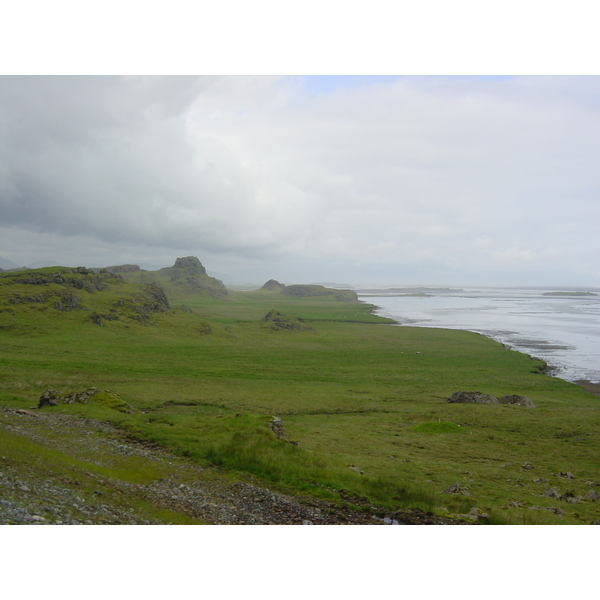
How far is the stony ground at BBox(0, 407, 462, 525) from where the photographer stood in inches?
595

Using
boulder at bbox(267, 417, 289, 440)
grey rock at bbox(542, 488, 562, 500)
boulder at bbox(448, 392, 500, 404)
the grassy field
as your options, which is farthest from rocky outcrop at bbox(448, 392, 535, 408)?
boulder at bbox(267, 417, 289, 440)

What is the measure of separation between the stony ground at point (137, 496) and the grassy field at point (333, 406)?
1681 millimetres

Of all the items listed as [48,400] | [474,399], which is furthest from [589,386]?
[48,400]

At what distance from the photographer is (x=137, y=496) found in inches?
719

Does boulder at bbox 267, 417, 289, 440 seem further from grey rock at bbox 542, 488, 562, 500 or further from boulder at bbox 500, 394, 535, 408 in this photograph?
boulder at bbox 500, 394, 535, 408

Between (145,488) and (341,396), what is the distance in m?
39.4

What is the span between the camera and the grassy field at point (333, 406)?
78.2ft

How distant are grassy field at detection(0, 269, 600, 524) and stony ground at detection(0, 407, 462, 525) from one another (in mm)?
1681

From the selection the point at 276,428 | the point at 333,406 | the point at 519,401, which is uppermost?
the point at 276,428

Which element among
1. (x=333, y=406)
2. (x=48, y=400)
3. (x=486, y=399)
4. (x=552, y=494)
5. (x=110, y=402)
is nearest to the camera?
(x=552, y=494)

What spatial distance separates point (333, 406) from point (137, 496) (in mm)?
35157

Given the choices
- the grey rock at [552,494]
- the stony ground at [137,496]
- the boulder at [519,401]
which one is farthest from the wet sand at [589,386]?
the stony ground at [137,496]

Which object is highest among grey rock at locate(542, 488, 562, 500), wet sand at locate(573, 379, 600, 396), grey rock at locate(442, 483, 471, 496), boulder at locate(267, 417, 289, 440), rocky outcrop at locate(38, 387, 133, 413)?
rocky outcrop at locate(38, 387, 133, 413)

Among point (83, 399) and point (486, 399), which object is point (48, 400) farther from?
point (486, 399)
